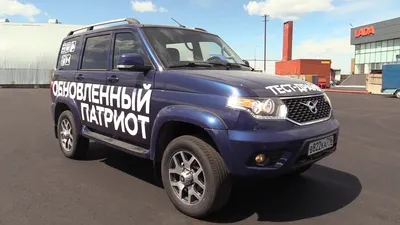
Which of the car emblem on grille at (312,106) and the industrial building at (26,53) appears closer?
the car emblem on grille at (312,106)

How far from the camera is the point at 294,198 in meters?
4.61

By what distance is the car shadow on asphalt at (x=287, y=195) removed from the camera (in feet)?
13.5

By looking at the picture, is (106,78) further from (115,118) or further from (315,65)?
(315,65)

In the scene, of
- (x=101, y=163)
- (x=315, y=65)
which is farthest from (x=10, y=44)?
→ (x=101, y=163)

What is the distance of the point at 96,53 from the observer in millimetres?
5680

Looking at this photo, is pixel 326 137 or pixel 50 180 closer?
pixel 326 137

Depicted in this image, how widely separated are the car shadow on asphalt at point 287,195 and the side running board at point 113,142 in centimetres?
63

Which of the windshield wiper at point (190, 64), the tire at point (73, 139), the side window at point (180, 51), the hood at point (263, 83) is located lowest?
the tire at point (73, 139)

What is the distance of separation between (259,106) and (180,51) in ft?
5.33

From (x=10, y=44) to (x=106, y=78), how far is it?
49209 mm

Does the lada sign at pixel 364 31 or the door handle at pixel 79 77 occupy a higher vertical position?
the lada sign at pixel 364 31

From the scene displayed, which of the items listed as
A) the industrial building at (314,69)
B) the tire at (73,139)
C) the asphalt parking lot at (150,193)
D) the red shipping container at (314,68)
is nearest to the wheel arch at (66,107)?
the tire at (73,139)

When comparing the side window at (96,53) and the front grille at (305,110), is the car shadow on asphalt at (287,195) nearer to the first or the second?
the front grille at (305,110)

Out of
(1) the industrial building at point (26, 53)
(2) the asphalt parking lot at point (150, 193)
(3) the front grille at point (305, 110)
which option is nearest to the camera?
(3) the front grille at point (305, 110)
